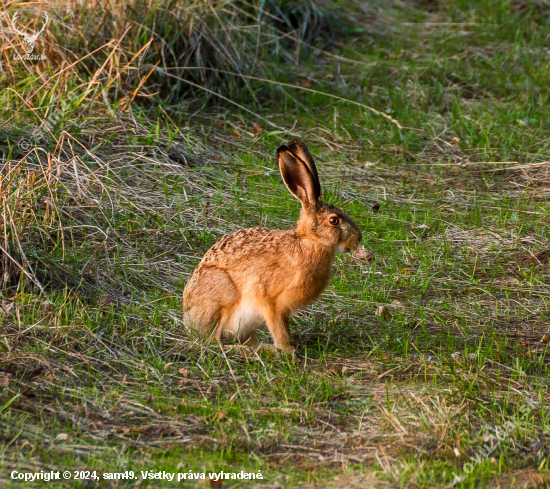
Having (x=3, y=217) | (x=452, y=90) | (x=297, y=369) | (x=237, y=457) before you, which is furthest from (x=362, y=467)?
(x=452, y=90)

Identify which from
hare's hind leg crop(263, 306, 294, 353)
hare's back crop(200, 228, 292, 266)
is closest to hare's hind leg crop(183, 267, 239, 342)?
hare's back crop(200, 228, 292, 266)

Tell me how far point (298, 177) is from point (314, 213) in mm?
253

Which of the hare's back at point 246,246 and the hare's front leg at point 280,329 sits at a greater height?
the hare's back at point 246,246

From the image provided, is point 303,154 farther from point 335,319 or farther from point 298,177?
Answer: point 335,319

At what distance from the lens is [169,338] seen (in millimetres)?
4688

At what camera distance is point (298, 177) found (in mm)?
4594

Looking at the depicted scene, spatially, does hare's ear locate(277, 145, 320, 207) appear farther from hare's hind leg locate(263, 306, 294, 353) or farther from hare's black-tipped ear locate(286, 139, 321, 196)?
hare's hind leg locate(263, 306, 294, 353)

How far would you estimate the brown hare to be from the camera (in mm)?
4547

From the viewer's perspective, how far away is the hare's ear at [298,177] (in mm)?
4453

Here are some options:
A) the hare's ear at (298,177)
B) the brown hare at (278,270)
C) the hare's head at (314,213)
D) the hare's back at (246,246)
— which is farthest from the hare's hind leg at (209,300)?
the hare's ear at (298,177)

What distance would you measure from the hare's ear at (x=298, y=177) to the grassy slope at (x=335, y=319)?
0.96 meters

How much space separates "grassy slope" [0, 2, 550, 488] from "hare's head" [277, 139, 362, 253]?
2.27ft

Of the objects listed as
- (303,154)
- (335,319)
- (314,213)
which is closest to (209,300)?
(314,213)

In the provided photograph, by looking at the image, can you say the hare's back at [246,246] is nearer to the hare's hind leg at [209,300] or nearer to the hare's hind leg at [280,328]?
the hare's hind leg at [209,300]
